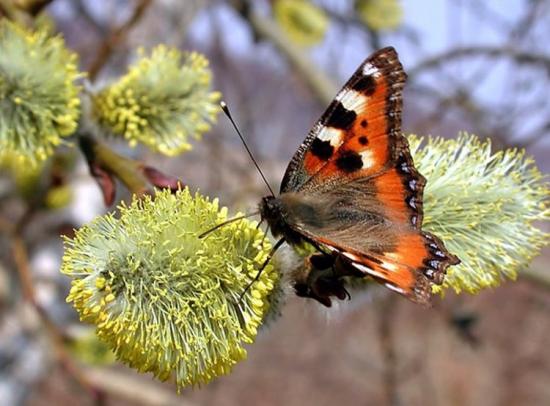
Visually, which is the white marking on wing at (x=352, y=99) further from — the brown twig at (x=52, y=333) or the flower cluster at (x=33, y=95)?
the brown twig at (x=52, y=333)

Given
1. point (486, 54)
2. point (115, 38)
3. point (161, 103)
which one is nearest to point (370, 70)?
point (161, 103)

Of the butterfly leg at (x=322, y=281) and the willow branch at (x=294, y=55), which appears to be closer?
the butterfly leg at (x=322, y=281)

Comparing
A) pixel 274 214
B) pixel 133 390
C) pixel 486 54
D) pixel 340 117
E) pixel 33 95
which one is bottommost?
pixel 133 390

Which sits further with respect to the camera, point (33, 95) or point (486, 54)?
point (486, 54)

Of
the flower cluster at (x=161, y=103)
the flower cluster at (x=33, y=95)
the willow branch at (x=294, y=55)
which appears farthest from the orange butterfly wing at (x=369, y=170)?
the willow branch at (x=294, y=55)

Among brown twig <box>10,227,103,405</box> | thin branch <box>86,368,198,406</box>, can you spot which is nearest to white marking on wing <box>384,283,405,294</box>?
brown twig <box>10,227,103,405</box>

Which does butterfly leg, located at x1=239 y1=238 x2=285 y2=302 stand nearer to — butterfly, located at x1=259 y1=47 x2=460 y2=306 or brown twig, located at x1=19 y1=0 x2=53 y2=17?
butterfly, located at x1=259 y1=47 x2=460 y2=306

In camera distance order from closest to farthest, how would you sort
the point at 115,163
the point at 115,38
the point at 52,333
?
1. the point at 115,163
2. the point at 115,38
3. the point at 52,333

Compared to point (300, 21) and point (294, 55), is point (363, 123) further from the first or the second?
point (300, 21)
